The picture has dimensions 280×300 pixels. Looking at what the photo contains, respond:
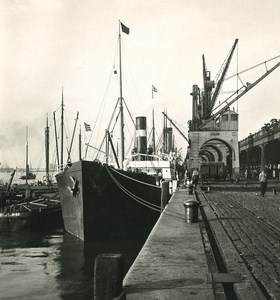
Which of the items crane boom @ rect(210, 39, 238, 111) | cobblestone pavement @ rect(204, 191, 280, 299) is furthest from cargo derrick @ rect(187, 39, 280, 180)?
cobblestone pavement @ rect(204, 191, 280, 299)

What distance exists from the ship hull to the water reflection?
0.76 meters

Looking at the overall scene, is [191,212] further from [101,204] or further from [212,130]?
[212,130]

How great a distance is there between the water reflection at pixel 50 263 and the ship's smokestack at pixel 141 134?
8.89 metres

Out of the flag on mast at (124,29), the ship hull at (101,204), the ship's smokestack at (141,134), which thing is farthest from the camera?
the ship's smokestack at (141,134)

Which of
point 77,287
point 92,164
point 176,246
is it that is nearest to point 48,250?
point 92,164

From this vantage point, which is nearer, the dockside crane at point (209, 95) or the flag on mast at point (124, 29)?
the flag on mast at point (124, 29)

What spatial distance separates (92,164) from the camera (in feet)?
62.2

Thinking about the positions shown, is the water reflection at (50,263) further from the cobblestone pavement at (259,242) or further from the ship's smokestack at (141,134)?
the ship's smokestack at (141,134)

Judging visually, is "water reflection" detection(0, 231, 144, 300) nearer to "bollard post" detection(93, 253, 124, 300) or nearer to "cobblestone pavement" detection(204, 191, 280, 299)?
"cobblestone pavement" detection(204, 191, 280, 299)

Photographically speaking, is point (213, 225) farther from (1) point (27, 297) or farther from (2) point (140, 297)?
(2) point (140, 297)

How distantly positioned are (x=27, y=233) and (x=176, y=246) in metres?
16.9

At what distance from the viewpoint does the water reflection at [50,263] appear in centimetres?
1099

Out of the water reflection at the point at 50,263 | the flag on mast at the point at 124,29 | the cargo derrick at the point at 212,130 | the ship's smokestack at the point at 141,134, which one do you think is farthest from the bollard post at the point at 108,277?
→ the cargo derrick at the point at 212,130

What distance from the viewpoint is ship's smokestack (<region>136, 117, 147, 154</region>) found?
27.7m
